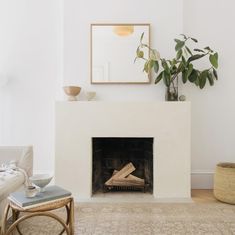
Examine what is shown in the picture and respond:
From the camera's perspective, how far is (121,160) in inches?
144

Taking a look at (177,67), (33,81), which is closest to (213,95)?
(177,67)

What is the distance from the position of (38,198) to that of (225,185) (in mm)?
2213

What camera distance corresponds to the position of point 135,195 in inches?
132

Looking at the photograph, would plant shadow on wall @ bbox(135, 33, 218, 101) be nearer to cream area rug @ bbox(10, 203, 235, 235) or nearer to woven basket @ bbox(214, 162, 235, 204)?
woven basket @ bbox(214, 162, 235, 204)

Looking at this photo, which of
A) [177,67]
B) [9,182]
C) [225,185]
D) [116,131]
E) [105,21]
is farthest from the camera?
[105,21]

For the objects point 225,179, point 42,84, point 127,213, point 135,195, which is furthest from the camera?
point 42,84

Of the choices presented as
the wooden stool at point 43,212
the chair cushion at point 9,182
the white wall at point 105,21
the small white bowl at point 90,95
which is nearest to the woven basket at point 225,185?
the white wall at point 105,21

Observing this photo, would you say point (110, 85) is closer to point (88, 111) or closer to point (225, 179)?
point (88, 111)

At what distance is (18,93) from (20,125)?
46cm

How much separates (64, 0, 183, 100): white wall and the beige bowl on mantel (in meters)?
0.22

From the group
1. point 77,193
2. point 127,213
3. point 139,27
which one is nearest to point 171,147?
point 127,213

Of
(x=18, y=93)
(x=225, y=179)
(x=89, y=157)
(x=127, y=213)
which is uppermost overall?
(x=18, y=93)

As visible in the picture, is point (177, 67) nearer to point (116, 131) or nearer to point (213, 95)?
point (213, 95)

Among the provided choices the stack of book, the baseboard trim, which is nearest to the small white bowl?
the stack of book
